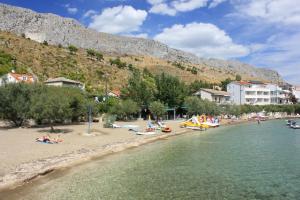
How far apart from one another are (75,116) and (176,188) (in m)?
44.1

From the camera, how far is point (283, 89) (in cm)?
16862

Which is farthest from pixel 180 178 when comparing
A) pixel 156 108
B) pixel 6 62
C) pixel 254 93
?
pixel 254 93

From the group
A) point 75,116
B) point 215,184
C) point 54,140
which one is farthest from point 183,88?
point 215,184

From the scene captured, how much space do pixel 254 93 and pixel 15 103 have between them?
119 metres

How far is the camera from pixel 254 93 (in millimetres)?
152500

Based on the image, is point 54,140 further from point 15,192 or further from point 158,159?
point 15,192

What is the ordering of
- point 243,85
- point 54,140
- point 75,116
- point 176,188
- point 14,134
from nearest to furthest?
1. point 176,188
2. point 54,140
3. point 14,134
4. point 75,116
5. point 243,85

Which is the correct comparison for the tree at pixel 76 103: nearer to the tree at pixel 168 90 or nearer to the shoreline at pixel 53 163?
the shoreline at pixel 53 163

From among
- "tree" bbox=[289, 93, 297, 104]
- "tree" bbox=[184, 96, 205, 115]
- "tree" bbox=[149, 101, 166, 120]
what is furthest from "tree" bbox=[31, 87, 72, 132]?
"tree" bbox=[289, 93, 297, 104]

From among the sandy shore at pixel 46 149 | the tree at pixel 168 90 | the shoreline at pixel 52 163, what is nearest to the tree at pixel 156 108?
the tree at pixel 168 90

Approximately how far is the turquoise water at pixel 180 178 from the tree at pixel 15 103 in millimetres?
21298

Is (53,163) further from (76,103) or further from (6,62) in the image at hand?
(6,62)

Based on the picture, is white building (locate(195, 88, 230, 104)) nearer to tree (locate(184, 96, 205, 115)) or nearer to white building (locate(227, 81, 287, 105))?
white building (locate(227, 81, 287, 105))

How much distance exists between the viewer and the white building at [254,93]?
149 metres
